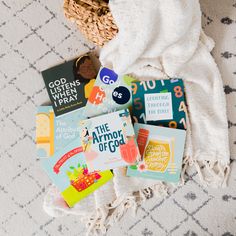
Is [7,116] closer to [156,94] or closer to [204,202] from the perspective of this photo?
[156,94]

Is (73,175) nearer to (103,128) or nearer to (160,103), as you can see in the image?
(103,128)

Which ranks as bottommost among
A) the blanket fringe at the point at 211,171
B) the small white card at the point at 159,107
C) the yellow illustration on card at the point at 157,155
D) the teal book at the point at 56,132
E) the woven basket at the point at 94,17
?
the blanket fringe at the point at 211,171

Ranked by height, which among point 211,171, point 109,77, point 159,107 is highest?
point 109,77

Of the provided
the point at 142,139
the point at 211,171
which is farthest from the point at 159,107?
the point at 211,171

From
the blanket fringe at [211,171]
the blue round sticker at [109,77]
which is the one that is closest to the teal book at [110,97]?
the blue round sticker at [109,77]

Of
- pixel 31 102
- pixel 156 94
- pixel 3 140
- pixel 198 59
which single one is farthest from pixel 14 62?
pixel 198 59

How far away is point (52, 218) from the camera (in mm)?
1269

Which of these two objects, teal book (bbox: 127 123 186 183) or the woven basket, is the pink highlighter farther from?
the woven basket

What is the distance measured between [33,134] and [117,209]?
0.38m

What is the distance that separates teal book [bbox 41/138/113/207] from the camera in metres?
1.24

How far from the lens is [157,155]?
121cm

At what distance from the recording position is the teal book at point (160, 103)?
1.22 metres

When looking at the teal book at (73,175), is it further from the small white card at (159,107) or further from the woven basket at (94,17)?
the woven basket at (94,17)

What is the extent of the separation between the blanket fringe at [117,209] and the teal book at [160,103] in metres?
0.21
